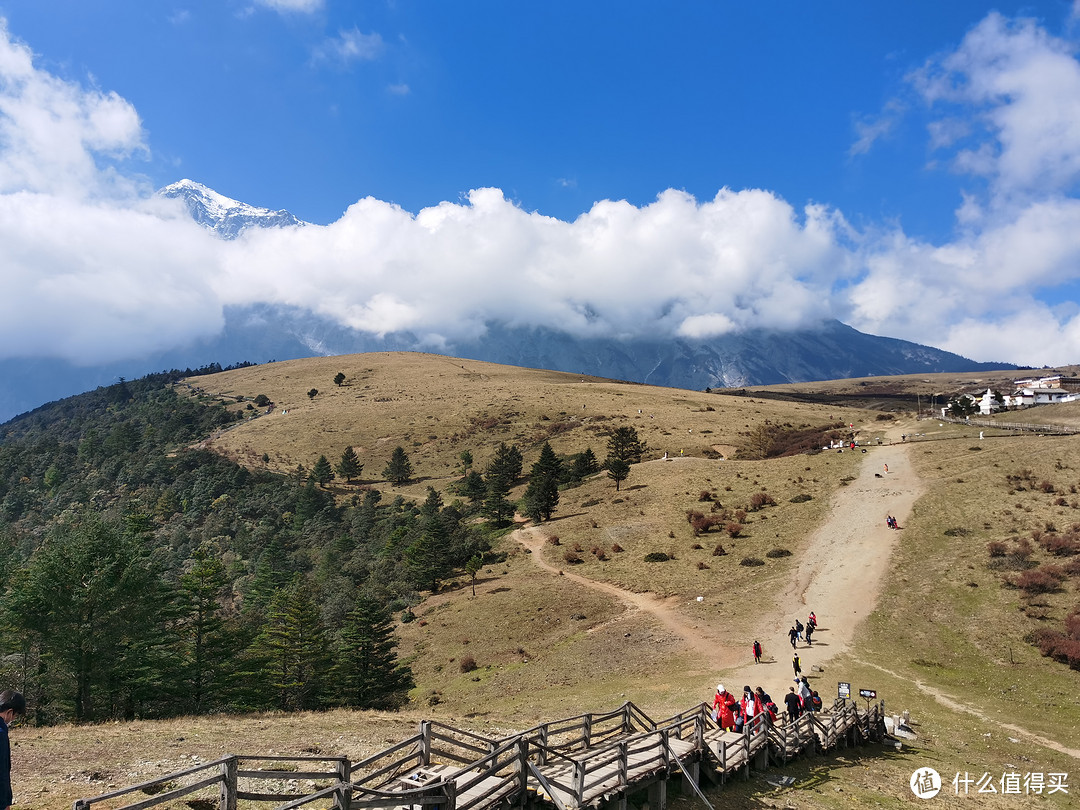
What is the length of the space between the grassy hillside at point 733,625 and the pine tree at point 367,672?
169 cm

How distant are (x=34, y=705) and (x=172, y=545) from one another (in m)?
59.3

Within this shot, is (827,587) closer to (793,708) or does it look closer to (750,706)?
(793,708)

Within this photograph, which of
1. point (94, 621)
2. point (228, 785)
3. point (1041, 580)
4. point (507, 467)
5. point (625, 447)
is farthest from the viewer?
point (625, 447)

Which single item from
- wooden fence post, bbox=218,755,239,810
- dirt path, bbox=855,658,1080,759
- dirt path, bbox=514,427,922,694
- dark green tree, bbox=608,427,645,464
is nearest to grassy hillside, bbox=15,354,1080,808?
dirt path, bbox=855,658,1080,759

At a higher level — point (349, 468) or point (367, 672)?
point (349, 468)

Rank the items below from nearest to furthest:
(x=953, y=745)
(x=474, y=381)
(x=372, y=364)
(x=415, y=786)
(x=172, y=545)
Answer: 1. (x=415, y=786)
2. (x=953, y=745)
3. (x=172, y=545)
4. (x=474, y=381)
5. (x=372, y=364)

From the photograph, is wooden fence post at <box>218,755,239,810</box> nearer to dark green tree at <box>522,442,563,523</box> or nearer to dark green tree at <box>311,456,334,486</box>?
dark green tree at <box>522,442,563,523</box>

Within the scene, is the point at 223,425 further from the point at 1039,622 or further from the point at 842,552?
the point at 1039,622

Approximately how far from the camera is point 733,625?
114 feet

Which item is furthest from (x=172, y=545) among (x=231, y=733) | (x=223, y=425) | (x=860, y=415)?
(x=860, y=415)

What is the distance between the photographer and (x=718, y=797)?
1552cm

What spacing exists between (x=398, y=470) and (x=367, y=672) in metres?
66.3

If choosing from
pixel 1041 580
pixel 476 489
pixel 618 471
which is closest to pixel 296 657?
pixel 618 471

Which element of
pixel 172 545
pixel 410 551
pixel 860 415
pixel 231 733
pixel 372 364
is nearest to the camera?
pixel 231 733
